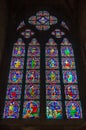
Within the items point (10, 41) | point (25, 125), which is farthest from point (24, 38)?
point (25, 125)

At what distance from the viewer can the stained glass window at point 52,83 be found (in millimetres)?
6855

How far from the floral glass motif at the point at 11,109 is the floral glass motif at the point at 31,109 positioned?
228 millimetres

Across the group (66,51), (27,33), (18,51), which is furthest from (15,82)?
(27,33)

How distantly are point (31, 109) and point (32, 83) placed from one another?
38.3 inches

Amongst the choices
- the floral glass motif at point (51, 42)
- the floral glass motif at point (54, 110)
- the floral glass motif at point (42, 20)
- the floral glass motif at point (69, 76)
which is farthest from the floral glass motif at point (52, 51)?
the floral glass motif at point (54, 110)

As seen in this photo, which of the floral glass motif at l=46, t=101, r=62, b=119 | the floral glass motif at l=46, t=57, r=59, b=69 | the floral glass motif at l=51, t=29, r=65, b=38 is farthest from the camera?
the floral glass motif at l=51, t=29, r=65, b=38

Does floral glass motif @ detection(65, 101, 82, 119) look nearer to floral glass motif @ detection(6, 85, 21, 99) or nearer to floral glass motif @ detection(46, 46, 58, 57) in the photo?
floral glass motif @ detection(6, 85, 21, 99)

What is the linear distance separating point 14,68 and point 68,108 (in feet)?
7.74

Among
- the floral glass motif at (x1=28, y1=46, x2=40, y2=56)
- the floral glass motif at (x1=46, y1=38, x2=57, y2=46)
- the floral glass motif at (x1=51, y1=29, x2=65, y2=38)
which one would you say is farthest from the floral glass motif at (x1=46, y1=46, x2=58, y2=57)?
the floral glass motif at (x1=51, y1=29, x2=65, y2=38)

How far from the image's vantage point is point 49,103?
7031 millimetres

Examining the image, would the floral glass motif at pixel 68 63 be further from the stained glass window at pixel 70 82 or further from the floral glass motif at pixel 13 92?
the floral glass motif at pixel 13 92

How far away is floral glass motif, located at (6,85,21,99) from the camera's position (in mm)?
7263

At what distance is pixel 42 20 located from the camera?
991cm

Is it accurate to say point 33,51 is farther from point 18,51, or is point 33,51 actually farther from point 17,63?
point 17,63
